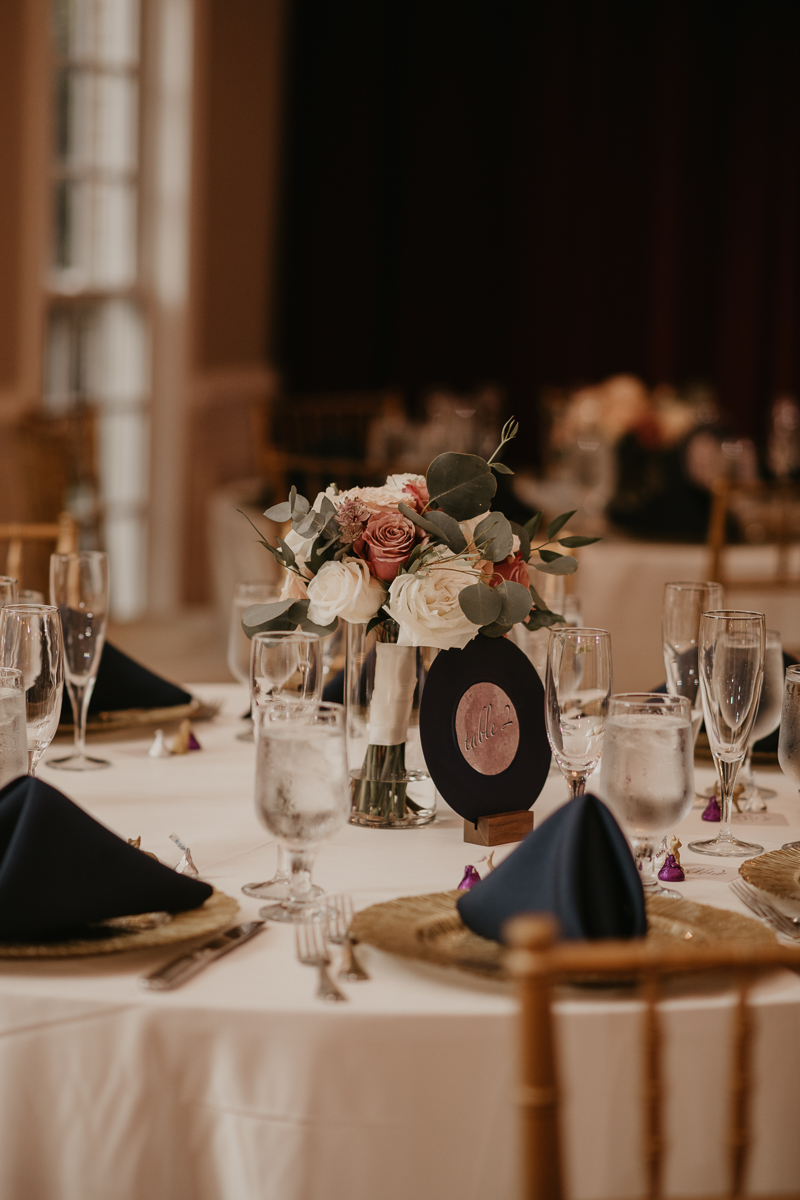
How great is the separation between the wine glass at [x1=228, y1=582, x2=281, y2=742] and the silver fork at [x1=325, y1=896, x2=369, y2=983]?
0.60 meters

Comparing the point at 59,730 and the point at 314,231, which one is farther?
the point at 314,231

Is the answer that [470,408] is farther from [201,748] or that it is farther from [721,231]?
[201,748]

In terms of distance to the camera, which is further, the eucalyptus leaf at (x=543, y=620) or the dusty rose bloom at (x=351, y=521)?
the eucalyptus leaf at (x=543, y=620)

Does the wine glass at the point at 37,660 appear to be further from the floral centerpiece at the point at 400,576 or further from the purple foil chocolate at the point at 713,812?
the purple foil chocolate at the point at 713,812

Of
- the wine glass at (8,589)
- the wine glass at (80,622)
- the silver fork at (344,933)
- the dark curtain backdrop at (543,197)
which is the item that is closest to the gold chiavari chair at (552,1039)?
the silver fork at (344,933)

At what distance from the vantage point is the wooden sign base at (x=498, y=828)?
143cm

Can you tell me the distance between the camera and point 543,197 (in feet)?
22.4

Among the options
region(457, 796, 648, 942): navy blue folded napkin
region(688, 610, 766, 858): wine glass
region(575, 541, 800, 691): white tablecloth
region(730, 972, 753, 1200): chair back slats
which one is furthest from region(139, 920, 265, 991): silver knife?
region(575, 541, 800, 691): white tablecloth

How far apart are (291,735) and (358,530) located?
365 millimetres

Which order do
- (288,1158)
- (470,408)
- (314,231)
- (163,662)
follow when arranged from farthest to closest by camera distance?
(314,231) < (470,408) < (163,662) < (288,1158)

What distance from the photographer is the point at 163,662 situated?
15.7ft

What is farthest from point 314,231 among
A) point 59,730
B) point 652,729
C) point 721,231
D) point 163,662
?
point 652,729

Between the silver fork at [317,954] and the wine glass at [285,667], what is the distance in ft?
1.07

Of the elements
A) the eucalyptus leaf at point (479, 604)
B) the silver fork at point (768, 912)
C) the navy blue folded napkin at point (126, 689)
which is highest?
the eucalyptus leaf at point (479, 604)
